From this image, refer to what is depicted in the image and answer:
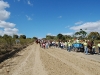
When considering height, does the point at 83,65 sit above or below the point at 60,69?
above

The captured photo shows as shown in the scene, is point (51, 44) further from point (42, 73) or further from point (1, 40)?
point (42, 73)

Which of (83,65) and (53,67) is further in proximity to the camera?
(83,65)

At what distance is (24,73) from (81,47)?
51.3ft

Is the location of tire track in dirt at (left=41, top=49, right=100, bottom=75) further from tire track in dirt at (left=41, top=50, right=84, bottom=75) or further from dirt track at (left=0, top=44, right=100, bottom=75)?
tire track in dirt at (left=41, top=50, right=84, bottom=75)

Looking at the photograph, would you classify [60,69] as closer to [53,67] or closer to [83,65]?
[53,67]

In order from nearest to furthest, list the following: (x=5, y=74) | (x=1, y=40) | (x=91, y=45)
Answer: (x=5, y=74) < (x=91, y=45) < (x=1, y=40)

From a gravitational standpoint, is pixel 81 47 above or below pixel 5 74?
above

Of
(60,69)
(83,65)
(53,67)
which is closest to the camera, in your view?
(60,69)

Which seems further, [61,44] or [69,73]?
[61,44]

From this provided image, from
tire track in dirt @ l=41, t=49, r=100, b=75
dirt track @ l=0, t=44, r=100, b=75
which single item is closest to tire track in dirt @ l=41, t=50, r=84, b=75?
dirt track @ l=0, t=44, r=100, b=75

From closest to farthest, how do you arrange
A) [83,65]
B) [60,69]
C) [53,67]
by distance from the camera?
[60,69]
[53,67]
[83,65]

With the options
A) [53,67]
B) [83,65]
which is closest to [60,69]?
[53,67]

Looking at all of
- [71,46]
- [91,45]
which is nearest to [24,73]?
[91,45]

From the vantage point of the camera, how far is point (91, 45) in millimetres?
21688
